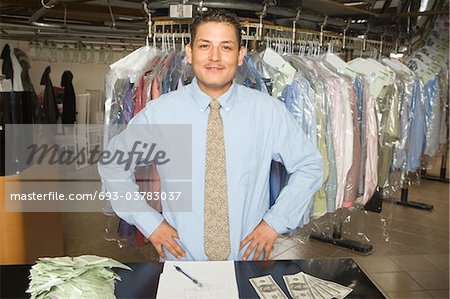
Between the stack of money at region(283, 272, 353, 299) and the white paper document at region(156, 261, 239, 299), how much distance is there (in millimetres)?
153

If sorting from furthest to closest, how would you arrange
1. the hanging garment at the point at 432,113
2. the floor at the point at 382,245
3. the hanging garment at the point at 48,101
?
the hanging garment at the point at 48,101 < the hanging garment at the point at 432,113 < the floor at the point at 382,245

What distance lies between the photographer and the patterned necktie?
5.38ft

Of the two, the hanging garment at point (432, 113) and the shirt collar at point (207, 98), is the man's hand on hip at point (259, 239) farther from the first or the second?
the hanging garment at point (432, 113)

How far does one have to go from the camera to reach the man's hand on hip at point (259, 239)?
5.25 ft

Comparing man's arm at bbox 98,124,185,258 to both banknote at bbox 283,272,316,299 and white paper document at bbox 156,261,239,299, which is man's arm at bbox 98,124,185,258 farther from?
banknote at bbox 283,272,316,299

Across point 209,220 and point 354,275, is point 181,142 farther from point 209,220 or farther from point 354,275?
point 354,275

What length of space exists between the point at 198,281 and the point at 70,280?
0.34m

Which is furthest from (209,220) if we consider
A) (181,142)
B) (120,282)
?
(120,282)

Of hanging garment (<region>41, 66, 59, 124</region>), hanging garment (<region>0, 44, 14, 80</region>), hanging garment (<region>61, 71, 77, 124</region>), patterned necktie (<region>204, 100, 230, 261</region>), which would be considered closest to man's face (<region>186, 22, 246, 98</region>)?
patterned necktie (<region>204, 100, 230, 261</region>)

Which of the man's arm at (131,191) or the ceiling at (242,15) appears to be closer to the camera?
the man's arm at (131,191)

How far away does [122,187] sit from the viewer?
167cm

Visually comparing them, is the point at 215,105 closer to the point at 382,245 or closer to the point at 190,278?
the point at 190,278

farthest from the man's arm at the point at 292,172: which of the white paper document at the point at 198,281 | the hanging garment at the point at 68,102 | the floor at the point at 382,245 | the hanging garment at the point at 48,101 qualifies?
the hanging garment at the point at 68,102

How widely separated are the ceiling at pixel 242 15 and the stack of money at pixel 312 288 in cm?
138
